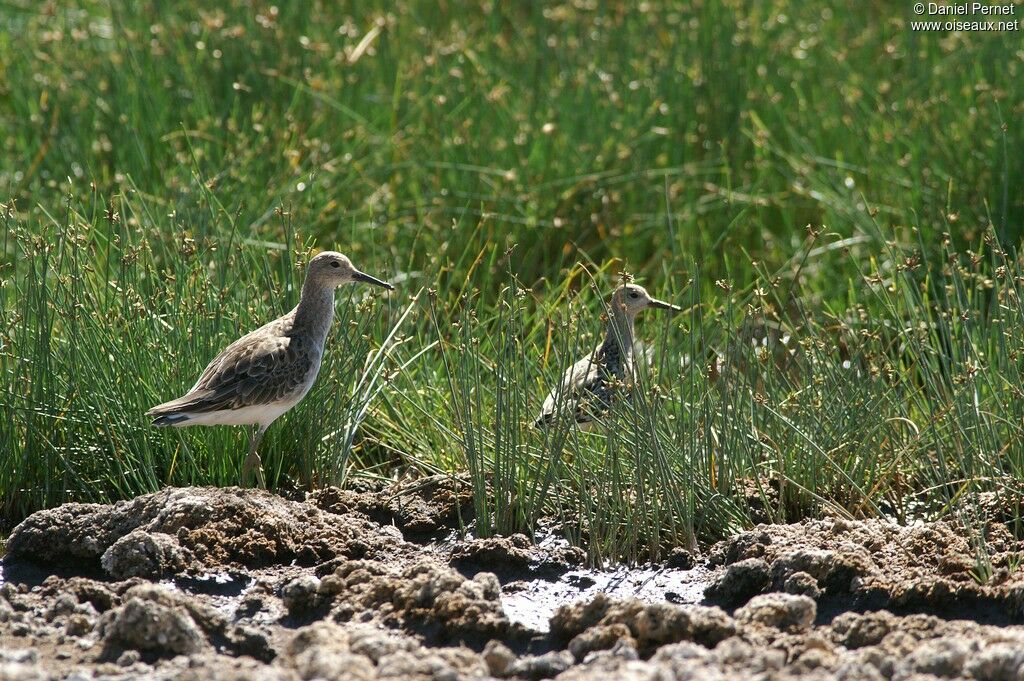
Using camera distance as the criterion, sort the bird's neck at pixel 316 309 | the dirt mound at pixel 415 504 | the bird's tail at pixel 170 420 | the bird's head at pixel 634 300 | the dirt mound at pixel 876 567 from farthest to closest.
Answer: the bird's head at pixel 634 300 → the bird's neck at pixel 316 309 → the dirt mound at pixel 415 504 → the bird's tail at pixel 170 420 → the dirt mound at pixel 876 567

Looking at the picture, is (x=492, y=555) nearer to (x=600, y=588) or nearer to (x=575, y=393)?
(x=600, y=588)

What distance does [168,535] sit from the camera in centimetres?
460

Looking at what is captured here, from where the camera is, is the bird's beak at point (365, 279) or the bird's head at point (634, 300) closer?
the bird's beak at point (365, 279)

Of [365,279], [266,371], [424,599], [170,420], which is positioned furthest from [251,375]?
[424,599]

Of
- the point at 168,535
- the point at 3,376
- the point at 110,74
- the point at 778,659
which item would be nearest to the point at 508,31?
→ the point at 110,74

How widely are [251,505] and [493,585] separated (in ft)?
3.53

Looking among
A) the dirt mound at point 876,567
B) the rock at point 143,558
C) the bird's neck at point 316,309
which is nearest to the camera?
the dirt mound at point 876,567

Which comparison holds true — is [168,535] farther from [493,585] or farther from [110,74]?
[110,74]

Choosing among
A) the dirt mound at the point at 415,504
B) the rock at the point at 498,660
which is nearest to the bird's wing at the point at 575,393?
the dirt mound at the point at 415,504

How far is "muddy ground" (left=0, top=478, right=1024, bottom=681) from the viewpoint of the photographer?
3633 mm

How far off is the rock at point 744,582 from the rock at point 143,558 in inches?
66.6

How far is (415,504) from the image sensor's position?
5.37m

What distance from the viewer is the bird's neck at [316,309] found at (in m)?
5.59

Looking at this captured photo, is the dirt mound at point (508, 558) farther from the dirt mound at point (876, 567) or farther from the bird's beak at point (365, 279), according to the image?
the bird's beak at point (365, 279)
